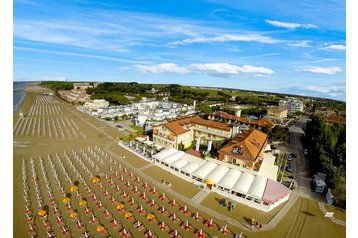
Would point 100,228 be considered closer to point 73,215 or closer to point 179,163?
point 73,215

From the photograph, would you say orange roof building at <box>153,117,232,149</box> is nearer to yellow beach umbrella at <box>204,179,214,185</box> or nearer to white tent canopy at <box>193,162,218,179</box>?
white tent canopy at <box>193,162,218,179</box>

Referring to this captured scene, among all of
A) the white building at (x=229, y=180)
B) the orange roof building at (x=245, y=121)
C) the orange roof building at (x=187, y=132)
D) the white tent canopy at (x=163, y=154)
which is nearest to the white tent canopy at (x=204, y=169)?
the white building at (x=229, y=180)

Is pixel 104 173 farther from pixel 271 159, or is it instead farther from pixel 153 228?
pixel 271 159

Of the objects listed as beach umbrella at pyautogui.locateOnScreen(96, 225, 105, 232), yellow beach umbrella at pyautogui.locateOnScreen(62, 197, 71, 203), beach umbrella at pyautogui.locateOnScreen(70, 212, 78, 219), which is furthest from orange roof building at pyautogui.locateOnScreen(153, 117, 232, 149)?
beach umbrella at pyautogui.locateOnScreen(96, 225, 105, 232)

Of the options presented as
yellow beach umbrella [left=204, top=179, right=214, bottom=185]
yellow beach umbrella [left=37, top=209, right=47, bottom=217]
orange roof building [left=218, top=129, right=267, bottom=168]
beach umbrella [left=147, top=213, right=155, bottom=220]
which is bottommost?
beach umbrella [left=147, top=213, right=155, bottom=220]

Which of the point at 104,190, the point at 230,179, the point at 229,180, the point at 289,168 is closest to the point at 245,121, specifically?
the point at 289,168

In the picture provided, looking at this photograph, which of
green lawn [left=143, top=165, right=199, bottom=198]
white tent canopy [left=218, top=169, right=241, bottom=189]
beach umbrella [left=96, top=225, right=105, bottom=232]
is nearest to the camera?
beach umbrella [left=96, top=225, right=105, bottom=232]

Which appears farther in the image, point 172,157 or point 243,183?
point 172,157
